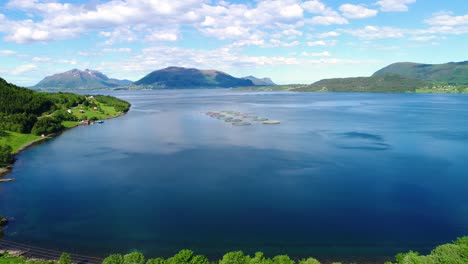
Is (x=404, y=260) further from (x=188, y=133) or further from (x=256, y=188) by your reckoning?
(x=188, y=133)

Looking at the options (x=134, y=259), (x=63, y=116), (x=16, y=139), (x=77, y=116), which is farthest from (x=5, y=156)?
(x=77, y=116)

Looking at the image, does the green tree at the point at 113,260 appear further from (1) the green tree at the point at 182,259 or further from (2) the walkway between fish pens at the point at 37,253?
(2) the walkway between fish pens at the point at 37,253

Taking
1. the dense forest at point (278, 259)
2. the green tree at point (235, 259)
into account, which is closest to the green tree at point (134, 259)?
the dense forest at point (278, 259)

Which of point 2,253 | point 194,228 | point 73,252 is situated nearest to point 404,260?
point 194,228

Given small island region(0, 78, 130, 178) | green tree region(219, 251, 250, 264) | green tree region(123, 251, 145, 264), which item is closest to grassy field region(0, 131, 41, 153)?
small island region(0, 78, 130, 178)

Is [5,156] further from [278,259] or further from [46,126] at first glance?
[278,259]
